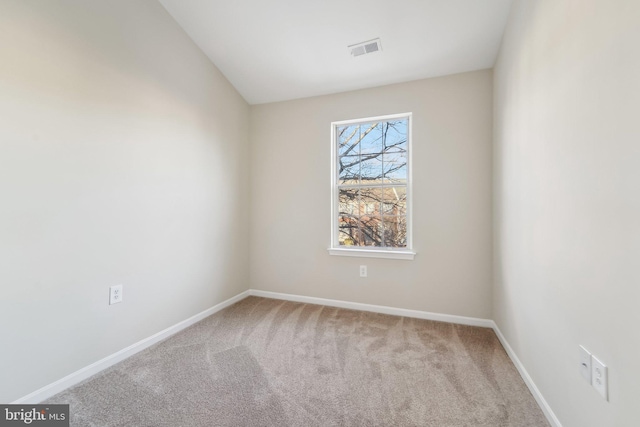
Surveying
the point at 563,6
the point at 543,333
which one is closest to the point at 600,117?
the point at 563,6

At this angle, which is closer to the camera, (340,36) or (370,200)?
(340,36)

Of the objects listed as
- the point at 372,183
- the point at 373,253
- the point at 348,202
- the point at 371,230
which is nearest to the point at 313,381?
the point at 373,253

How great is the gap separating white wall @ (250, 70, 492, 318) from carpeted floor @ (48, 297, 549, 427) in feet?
1.39

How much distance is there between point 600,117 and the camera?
1.01 metres

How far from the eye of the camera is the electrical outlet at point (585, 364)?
106 centimetres

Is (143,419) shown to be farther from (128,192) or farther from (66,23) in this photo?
(66,23)

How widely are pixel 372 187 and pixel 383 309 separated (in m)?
1.28

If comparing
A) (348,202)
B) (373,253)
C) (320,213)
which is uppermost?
(348,202)

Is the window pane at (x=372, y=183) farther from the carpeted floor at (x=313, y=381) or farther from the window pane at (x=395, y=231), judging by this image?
the carpeted floor at (x=313, y=381)

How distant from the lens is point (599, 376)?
1001mm

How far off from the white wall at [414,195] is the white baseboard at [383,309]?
50 millimetres

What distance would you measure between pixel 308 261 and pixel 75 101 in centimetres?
235

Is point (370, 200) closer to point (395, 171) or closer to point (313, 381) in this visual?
point (395, 171)

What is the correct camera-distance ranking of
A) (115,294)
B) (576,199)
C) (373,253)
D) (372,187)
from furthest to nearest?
1. (372,187)
2. (373,253)
3. (115,294)
4. (576,199)
